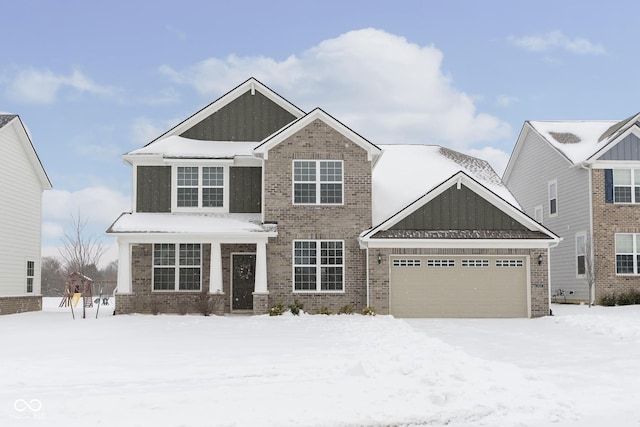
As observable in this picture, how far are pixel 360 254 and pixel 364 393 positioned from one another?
15093 mm

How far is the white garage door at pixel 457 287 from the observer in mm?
23953

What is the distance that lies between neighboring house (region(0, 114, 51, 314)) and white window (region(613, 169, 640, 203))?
81.1ft

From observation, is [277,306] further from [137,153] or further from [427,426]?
[427,426]

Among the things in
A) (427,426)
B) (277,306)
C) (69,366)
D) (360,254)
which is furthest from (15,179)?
(427,426)

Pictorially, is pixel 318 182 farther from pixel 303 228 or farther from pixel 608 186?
pixel 608 186

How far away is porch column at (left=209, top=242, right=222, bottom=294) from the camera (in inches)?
961

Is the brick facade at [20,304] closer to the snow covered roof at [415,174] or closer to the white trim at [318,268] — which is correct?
the white trim at [318,268]

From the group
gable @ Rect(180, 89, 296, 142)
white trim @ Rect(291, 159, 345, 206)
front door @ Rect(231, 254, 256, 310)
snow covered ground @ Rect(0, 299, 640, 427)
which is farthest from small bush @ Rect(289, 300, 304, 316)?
gable @ Rect(180, 89, 296, 142)

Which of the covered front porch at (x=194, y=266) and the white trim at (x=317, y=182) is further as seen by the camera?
the white trim at (x=317, y=182)

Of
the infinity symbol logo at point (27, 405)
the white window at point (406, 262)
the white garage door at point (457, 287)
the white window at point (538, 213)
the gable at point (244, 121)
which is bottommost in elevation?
the infinity symbol logo at point (27, 405)

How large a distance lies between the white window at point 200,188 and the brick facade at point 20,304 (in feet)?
25.5

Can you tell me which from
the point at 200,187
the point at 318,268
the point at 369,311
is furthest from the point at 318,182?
the point at 369,311

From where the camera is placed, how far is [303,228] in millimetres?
25016

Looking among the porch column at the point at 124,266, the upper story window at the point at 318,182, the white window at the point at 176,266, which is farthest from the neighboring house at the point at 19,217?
the upper story window at the point at 318,182
